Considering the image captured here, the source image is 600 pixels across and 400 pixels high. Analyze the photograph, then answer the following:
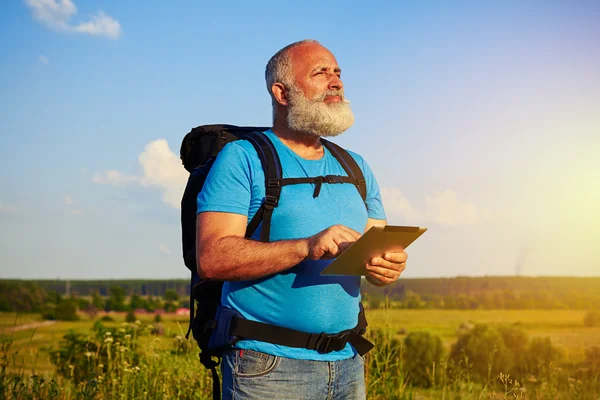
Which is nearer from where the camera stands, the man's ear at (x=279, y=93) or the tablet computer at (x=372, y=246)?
the tablet computer at (x=372, y=246)

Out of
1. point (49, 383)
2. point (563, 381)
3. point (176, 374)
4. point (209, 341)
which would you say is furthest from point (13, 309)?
point (563, 381)

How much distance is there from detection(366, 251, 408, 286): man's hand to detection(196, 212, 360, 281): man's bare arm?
0.19m

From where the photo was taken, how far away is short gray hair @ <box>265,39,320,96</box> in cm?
339

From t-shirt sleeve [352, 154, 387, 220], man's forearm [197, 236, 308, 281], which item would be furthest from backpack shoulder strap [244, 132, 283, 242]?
t-shirt sleeve [352, 154, 387, 220]

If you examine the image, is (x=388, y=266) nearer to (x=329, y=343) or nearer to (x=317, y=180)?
(x=329, y=343)

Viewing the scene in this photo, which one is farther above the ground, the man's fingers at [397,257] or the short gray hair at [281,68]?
the short gray hair at [281,68]

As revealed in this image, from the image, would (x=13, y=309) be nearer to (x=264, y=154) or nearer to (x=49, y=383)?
(x=49, y=383)

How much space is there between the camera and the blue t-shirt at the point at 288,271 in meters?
2.83

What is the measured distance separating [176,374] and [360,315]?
14.0ft

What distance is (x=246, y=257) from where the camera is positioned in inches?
105

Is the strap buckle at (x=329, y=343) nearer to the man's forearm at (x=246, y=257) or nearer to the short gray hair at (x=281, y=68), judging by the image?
the man's forearm at (x=246, y=257)

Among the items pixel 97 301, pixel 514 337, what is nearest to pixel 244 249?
pixel 514 337

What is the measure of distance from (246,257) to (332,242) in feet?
1.36

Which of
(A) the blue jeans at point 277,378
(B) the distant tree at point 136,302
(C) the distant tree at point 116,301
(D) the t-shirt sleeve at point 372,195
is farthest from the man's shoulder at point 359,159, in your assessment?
(B) the distant tree at point 136,302
